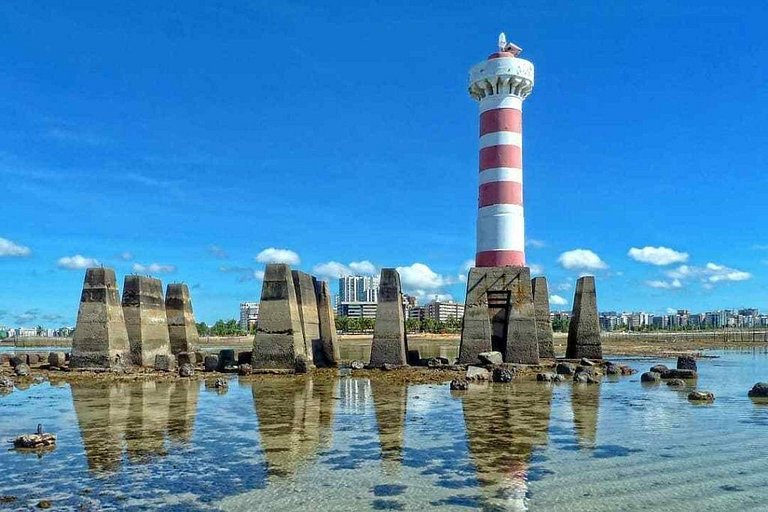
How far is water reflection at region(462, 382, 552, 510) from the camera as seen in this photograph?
28.8 ft

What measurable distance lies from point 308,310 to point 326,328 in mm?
2109

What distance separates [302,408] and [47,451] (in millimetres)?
6497

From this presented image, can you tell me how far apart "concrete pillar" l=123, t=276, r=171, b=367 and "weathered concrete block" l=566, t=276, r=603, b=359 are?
1960cm

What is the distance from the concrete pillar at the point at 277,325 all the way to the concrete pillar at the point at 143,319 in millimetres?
5803

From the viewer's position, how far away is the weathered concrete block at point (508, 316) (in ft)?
92.0

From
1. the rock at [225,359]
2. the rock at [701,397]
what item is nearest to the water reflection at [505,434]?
the rock at [701,397]

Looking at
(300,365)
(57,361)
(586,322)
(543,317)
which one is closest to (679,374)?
(586,322)

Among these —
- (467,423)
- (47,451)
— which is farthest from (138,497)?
(467,423)

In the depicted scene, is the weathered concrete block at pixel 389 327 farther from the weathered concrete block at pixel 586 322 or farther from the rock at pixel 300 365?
the weathered concrete block at pixel 586 322

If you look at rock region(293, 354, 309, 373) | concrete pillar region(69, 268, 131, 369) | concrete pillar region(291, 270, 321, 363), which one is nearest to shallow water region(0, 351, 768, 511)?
rock region(293, 354, 309, 373)

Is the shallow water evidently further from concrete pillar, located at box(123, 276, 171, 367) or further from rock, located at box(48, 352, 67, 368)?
rock, located at box(48, 352, 67, 368)

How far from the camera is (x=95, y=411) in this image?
52.5 feet

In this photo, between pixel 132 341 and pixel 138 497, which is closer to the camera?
pixel 138 497

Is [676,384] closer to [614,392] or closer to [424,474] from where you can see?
[614,392]
